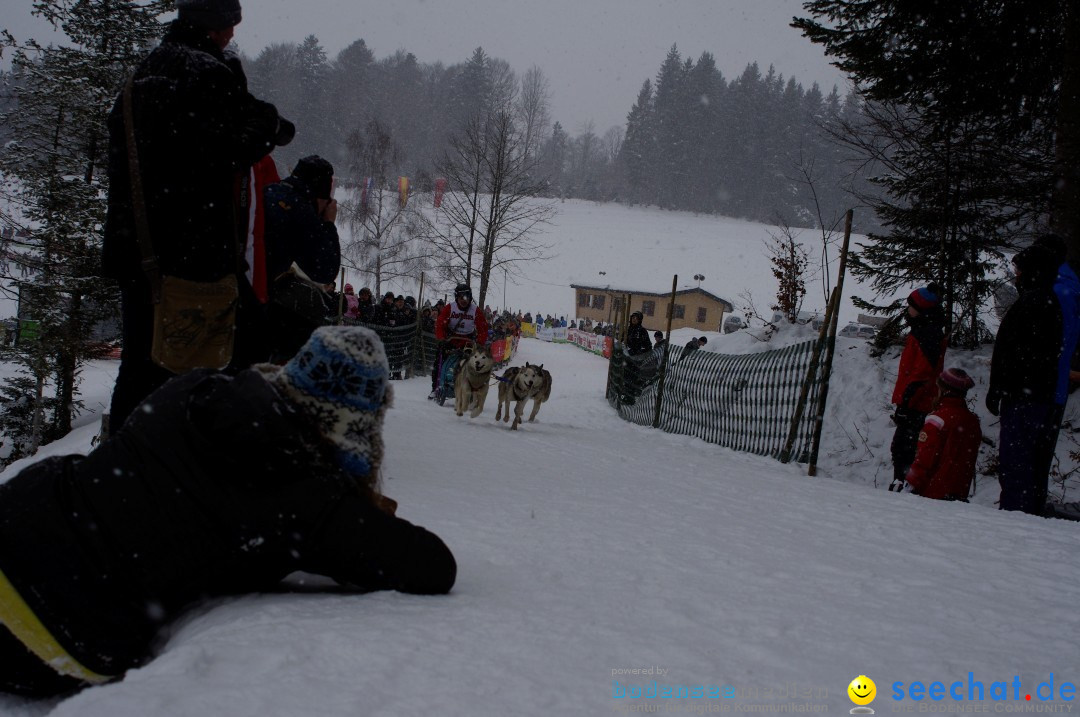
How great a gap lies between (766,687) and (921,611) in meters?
1.08

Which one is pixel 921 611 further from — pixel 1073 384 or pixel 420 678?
pixel 1073 384

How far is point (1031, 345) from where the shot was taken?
4.68 metres

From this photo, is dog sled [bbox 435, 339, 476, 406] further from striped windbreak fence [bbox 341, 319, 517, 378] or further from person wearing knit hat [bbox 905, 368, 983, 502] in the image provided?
person wearing knit hat [bbox 905, 368, 983, 502]

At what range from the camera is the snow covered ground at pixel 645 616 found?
1.42m

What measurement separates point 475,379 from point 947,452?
562 centimetres

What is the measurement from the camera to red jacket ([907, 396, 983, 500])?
5133 millimetres

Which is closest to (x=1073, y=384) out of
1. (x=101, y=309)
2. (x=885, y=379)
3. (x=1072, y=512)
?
(x=885, y=379)

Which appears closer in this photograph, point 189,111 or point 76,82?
point 189,111

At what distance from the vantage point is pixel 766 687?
1.59m

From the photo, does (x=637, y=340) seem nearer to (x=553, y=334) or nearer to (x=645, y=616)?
(x=645, y=616)

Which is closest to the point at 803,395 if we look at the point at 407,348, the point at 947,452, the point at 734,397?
the point at 734,397

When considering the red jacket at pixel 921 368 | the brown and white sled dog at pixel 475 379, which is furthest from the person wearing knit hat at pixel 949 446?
the brown and white sled dog at pixel 475 379

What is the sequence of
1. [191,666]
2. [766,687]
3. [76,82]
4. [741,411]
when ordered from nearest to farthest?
[191,666]
[766,687]
[741,411]
[76,82]

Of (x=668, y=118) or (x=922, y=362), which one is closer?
(x=922, y=362)
